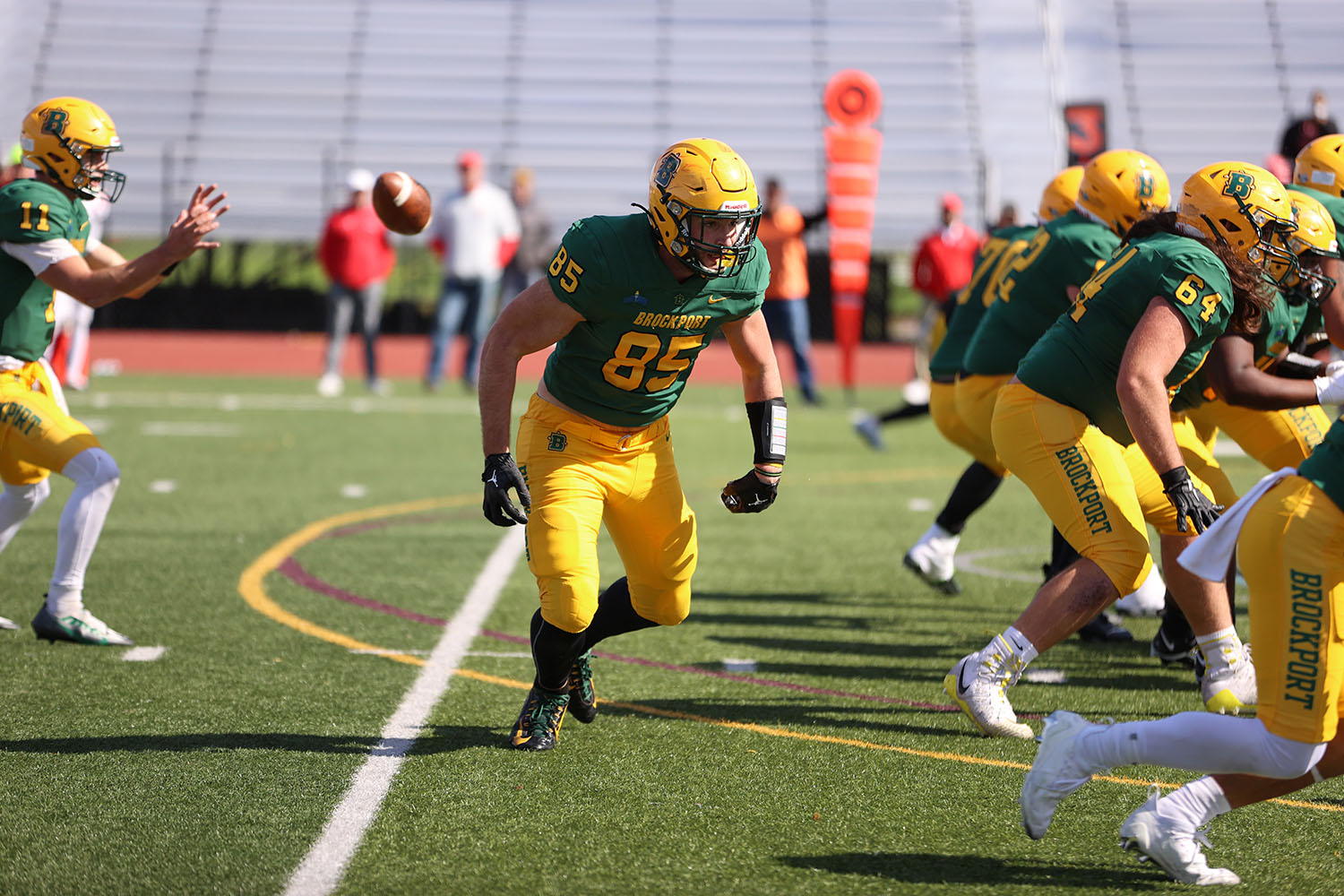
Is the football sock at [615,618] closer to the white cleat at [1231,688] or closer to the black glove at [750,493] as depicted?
the black glove at [750,493]

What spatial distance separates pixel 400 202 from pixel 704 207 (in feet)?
4.72

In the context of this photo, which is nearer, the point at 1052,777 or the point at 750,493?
the point at 1052,777

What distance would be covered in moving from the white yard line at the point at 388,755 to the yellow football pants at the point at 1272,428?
3.06 metres

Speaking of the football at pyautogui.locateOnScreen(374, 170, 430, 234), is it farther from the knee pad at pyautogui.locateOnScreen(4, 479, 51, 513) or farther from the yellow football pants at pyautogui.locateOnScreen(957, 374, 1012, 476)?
the yellow football pants at pyautogui.locateOnScreen(957, 374, 1012, 476)

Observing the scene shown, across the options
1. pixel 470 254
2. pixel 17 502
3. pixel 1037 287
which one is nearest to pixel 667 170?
pixel 1037 287

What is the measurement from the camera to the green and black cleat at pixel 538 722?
4.31m

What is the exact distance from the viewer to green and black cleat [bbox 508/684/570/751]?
4.31m

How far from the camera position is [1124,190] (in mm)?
5355

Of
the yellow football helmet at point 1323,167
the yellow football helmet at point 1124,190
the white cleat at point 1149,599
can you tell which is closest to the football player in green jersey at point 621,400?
the yellow football helmet at point 1124,190

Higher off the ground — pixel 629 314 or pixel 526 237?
pixel 526 237

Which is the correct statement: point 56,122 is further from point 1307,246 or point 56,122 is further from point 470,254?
point 470,254

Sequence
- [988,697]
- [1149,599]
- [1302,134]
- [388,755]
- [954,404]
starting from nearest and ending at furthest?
[388,755] < [988,697] < [1149,599] < [954,404] < [1302,134]

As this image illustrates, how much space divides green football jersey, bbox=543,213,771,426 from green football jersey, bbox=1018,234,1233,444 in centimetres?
101

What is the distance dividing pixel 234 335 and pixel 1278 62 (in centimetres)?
1966
